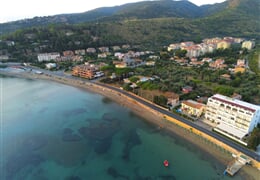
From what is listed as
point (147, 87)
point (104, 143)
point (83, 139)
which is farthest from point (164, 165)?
point (147, 87)

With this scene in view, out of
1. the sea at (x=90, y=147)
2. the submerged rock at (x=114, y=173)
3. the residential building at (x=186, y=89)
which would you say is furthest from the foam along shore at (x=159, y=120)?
the submerged rock at (x=114, y=173)

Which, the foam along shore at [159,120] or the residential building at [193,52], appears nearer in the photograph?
the foam along shore at [159,120]

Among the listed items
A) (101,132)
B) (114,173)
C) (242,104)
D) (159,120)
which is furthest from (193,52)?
(114,173)

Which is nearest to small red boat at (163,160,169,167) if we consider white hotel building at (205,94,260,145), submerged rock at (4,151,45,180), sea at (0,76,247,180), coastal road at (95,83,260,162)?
sea at (0,76,247,180)

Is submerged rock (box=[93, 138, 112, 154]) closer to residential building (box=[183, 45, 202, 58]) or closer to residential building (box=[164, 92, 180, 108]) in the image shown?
residential building (box=[164, 92, 180, 108])

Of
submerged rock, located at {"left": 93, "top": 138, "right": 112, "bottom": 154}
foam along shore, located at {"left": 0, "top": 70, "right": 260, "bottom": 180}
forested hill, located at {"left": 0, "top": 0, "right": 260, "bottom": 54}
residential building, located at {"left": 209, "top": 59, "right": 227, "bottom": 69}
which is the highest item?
forested hill, located at {"left": 0, "top": 0, "right": 260, "bottom": 54}

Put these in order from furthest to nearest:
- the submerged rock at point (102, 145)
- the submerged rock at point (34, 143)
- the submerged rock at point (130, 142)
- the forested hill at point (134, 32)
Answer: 1. the forested hill at point (134, 32)
2. the submerged rock at point (34, 143)
3. the submerged rock at point (102, 145)
4. the submerged rock at point (130, 142)

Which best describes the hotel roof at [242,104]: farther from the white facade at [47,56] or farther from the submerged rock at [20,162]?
the white facade at [47,56]

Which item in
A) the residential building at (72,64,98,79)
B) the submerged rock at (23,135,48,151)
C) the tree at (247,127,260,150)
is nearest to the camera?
the tree at (247,127,260,150)
